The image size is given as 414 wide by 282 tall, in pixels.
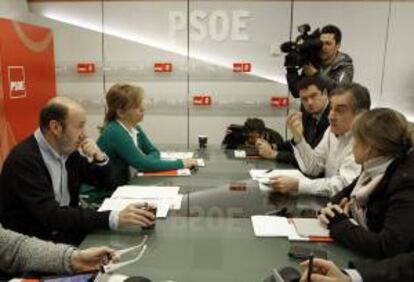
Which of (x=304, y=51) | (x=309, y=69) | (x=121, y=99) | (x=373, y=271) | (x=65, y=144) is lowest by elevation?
(x=373, y=271)

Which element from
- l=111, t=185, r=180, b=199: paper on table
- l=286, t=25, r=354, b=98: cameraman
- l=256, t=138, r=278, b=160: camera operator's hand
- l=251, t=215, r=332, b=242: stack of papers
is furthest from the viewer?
l=286, t=25, r=354, b=98: cameraman

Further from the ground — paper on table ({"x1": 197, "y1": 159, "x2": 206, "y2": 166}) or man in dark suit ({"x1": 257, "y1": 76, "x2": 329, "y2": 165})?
man in dark suit ({"x1": 257, "y1": 76, "x2": 329, "y2": 165})

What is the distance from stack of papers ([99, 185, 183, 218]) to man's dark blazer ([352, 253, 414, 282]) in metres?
0.87

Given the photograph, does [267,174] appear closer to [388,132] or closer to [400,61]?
[388,132]

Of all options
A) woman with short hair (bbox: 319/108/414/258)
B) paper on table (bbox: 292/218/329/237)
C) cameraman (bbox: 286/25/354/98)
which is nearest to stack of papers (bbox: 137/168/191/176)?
paper on table (bbox: 292/218/329/237)

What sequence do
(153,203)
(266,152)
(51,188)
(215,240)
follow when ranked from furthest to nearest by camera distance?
(266,152)
(153,203)
(51,188)
(215,240)

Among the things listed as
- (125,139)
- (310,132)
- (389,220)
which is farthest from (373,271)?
(310,132)

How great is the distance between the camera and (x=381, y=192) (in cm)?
147

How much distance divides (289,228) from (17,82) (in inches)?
119

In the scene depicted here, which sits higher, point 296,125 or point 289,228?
point 296,125

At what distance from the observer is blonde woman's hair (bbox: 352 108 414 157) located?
1477 millimetres

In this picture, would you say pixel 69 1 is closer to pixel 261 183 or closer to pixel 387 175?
pixel 261 183

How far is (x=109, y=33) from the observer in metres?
4.57

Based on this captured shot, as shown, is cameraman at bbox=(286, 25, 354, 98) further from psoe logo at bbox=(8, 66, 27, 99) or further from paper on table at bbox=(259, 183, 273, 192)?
psoe logo at bbox=(8, 66, 27, 99)
